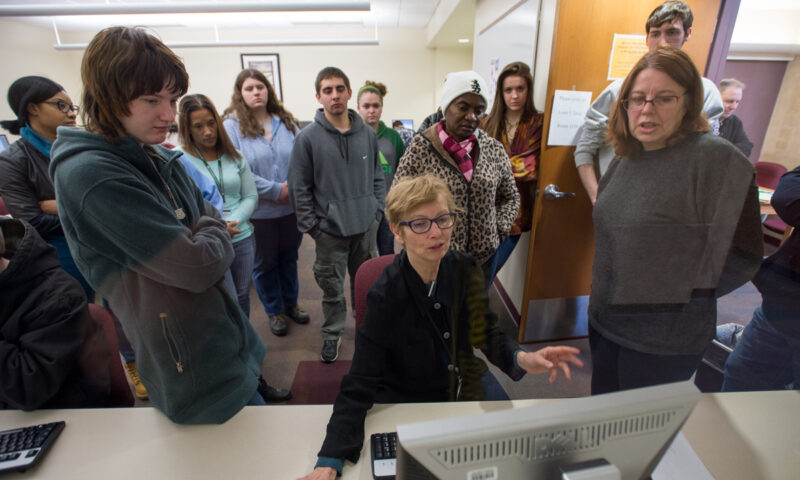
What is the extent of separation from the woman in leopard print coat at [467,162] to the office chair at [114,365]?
1.12 meters

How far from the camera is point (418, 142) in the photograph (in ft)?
4.74

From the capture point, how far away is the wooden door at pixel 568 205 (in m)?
1.51

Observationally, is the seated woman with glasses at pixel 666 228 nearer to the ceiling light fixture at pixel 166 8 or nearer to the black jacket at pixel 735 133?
the black jacket at pixel 735 133

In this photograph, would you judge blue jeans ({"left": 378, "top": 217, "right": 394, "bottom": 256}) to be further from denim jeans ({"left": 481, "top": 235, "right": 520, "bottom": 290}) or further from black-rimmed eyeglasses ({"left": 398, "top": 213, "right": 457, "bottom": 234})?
black-rimmed eyeglasses ({"left": 398, "top": 213, "right": 457, "bottom": 234})

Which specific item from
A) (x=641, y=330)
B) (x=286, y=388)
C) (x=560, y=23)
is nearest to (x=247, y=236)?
(x=286, y=388)

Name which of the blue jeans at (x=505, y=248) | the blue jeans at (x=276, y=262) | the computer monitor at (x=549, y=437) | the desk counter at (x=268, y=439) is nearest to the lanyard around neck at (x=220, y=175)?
the blue jeans at (x=276, y=262)

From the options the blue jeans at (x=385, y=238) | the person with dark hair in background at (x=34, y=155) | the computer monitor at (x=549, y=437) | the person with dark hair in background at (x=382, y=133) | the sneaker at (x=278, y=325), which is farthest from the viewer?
the person with dark hair in background at (x=382, y=133)

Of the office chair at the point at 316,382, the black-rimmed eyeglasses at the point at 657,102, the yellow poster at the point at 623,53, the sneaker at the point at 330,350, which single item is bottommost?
the office chair at the point at 316,382

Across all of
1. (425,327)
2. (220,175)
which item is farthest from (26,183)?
(425,327)

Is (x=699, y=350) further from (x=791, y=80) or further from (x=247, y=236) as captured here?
(x=247, y=236)

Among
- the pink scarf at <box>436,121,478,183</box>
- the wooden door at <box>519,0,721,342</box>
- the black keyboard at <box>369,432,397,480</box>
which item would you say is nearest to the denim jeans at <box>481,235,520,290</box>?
the wooden door at <box>519,0,721,342</box>

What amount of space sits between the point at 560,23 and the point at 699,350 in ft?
4.76

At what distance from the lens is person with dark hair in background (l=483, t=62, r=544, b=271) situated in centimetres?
185

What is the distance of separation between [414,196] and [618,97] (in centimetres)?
75
